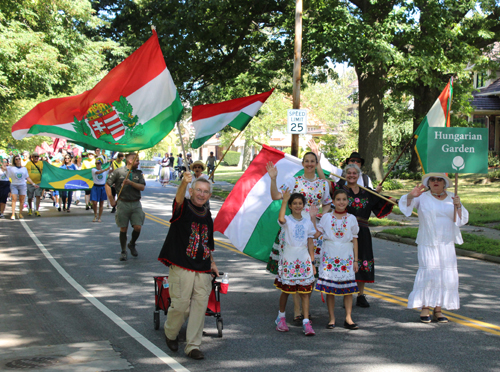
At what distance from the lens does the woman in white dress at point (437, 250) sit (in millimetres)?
6449

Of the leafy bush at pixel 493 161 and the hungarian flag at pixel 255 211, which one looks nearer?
the hungarian flag at pixel 255 211

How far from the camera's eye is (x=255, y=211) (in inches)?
297

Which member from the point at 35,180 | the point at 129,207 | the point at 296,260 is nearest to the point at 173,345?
the point at 296,260

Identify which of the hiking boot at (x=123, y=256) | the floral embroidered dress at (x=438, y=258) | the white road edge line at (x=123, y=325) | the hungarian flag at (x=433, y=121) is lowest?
the white road edge line at (x=123, y=325)

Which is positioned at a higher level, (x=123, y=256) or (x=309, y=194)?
(x=309, y=194)

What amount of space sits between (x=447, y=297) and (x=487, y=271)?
390 centimetres

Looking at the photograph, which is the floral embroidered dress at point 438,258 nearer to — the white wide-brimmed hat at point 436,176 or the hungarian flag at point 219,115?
the white wide-brimmed hat at point 436,176

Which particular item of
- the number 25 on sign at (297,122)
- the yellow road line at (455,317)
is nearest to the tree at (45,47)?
the number 25 on sign at (297,122)

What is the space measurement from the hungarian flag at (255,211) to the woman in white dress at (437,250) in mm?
1548

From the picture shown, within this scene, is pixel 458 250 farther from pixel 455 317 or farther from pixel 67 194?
pixel 67 194

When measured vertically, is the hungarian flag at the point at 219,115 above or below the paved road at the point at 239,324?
above

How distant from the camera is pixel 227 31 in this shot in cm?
2366

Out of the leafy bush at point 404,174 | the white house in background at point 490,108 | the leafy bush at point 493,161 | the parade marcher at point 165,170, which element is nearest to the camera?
the leafy bush at point 404,174

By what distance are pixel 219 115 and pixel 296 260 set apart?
2.68m
